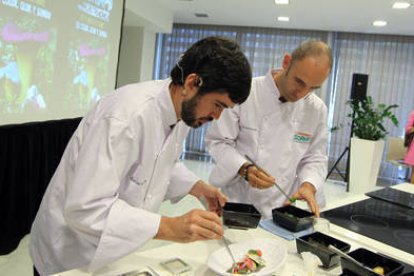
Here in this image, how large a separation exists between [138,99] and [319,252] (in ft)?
2.09

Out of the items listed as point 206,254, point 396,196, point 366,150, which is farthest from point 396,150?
point 206,254

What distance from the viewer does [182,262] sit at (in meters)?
0.94

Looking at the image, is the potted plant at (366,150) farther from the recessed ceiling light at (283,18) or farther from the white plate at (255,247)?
the white plate at (255,247)

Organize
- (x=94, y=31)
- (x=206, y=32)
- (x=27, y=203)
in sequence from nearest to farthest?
(x=27, y=203) < (x=94, y=31) < (x=206, y=32)

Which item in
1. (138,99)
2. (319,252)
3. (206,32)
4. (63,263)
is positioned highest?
(206,32)

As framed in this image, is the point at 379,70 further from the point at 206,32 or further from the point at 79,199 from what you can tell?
the point at 79,199

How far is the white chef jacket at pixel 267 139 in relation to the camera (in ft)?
5.22

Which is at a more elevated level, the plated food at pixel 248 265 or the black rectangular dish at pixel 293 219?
the black rectangular dish at pixel 293 219

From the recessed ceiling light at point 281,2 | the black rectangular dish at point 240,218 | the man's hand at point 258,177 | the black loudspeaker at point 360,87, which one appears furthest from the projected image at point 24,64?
the black loudspeaker at point 360,87

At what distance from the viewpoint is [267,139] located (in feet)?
5.22

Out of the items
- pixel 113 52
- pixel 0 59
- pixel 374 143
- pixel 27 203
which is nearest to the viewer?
pixel 0 59

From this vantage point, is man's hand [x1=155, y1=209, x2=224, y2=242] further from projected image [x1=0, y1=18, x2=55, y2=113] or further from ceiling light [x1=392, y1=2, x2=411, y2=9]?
ceiling light [x1=392, y1=2, x2=411, y2=9]

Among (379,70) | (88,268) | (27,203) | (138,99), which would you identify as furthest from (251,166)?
(379,70)

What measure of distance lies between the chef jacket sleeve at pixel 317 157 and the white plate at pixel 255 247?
605 millimetres
